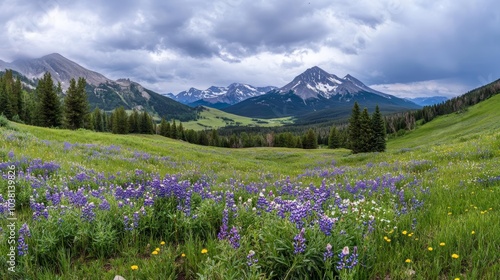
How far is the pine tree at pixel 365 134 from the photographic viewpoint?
69062 millimetres

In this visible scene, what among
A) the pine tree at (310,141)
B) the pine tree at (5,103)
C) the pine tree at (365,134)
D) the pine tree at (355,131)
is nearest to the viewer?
the pine tree at (365,134)

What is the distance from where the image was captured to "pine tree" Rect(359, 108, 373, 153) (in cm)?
6906

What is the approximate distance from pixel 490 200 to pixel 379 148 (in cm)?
6965

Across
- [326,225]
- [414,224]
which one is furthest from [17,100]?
[414,224]

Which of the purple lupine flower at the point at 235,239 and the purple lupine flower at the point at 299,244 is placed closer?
the purple lupine flower at the point at 299,244

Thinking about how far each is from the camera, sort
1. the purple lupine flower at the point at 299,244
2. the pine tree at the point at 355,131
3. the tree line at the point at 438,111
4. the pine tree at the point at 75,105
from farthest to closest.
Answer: the tree line at the point at 438,111
the pine tree at the point at 355,131
the pine tree at the point at 75,105
the purple lupine flower at the point at 299,244

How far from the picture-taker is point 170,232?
15.5 feet

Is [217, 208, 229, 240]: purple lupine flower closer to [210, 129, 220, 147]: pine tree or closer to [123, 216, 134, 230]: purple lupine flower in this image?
[123, 216, 134, 230]: purple lupine flower

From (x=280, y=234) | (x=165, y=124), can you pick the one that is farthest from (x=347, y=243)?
(x=165, y=124)

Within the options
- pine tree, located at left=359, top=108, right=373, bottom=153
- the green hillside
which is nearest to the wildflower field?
the green hillside

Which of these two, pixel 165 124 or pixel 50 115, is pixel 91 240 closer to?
pixel 50 115

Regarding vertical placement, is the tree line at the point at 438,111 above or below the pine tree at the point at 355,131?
above

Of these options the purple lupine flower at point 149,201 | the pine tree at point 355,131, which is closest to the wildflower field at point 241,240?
the purple lupine flower at point 149,201

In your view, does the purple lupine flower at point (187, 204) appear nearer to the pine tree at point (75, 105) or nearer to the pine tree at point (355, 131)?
the pine tree at point (355, 131)
